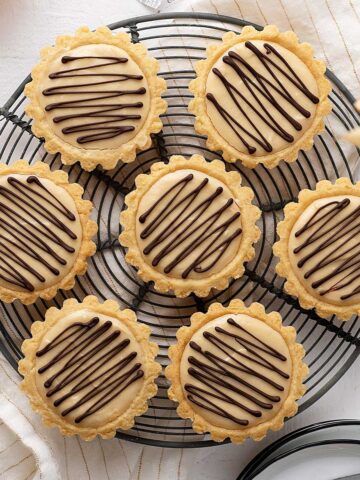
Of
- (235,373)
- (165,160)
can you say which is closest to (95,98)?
(165,160)

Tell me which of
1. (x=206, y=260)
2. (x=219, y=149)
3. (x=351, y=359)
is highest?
(x=219, y=149)

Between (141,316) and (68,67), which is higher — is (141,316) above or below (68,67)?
below

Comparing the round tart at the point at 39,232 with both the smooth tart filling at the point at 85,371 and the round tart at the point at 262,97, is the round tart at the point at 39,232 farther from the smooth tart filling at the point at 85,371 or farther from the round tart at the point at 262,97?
the round tart at the point at 262,97

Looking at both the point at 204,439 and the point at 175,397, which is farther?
the point at 204,439

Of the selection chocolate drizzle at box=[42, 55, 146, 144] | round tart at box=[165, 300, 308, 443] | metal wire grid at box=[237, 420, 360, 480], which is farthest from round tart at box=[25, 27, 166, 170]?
metal wire grid at box=[237, 420, 360, 480]

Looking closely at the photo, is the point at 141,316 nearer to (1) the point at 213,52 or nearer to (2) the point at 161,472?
(2) the point at 161,472

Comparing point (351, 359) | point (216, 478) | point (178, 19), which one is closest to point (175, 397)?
point (216, 478)

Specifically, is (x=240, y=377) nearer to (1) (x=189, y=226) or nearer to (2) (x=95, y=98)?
(1) (x=189, y=226)

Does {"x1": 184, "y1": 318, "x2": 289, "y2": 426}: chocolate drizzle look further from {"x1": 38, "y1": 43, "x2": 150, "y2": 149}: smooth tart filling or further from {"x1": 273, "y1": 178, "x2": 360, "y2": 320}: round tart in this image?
{"x1": 38, "y1": 43, "x2": 150, "y2": 149}: smooth tart filling
